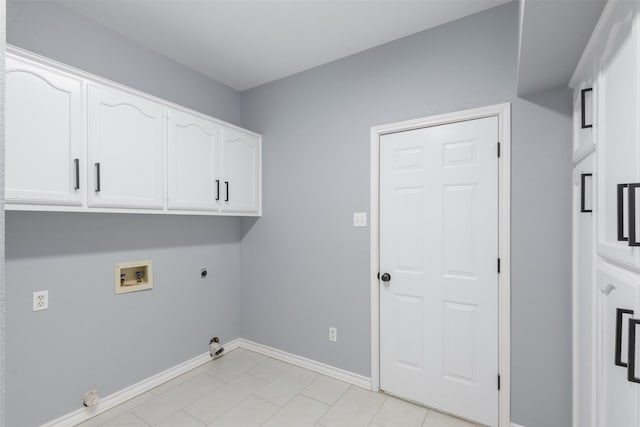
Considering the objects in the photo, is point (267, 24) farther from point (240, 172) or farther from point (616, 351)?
point (616, 351)

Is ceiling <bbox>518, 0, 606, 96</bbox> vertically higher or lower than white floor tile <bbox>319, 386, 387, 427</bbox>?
higher

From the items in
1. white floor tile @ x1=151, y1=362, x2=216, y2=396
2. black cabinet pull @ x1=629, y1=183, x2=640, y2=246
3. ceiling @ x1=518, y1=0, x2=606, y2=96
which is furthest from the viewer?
white floor tile @ x1=151, y1=362, x2=216, y2=396

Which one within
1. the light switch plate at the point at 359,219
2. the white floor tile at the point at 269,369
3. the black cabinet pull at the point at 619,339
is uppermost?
the light switch plate at the point at 359,219

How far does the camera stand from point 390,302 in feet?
7.97

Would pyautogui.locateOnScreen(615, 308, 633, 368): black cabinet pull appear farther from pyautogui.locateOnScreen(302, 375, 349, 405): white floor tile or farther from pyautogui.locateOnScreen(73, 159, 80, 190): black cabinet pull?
pyautogui.locateOnScreen(73, 159, 80, 190): black cabinet pull

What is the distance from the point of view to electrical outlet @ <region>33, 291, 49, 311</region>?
188cm

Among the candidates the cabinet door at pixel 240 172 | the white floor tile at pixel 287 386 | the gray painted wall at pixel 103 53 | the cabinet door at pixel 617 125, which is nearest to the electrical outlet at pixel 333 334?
the white floor tile at pixel 287 386

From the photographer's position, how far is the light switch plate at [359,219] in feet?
8.32

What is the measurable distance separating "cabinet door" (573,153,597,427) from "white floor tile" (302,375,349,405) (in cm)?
152

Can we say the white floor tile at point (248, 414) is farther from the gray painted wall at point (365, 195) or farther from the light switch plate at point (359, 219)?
the light switch plate at point (359, 219)

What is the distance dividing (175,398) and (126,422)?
35 cm

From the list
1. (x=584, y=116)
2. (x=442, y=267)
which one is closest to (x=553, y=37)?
(x=584, y=116)

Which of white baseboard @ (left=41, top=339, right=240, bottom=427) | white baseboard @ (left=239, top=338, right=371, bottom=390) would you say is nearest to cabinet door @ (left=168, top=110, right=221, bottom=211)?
white baseboard @ (left=41, top=339, right=240, bottom=427)

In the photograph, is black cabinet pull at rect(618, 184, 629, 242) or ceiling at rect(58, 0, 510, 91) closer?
black cabinet pull at rect(618, 184, 629, 242)
